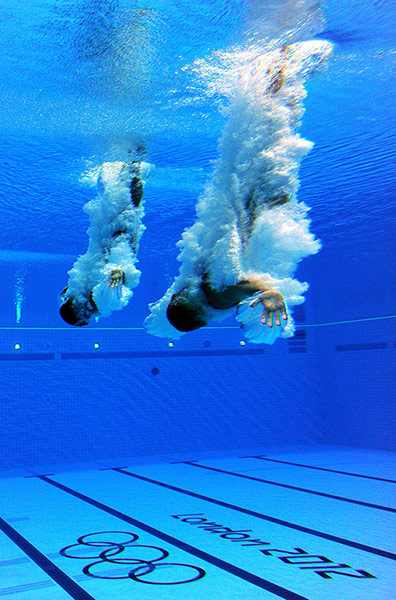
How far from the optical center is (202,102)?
4.75 m

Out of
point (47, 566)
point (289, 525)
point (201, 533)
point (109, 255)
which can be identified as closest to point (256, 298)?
point (109, 255)

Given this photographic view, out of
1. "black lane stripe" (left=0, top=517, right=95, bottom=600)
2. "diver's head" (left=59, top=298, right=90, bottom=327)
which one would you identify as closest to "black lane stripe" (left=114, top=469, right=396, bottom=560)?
"black lane stripe" (left=0, top=517, right=95, bottom=600)

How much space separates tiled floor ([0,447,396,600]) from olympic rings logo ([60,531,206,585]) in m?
0.01

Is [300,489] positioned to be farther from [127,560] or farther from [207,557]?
[127,560]

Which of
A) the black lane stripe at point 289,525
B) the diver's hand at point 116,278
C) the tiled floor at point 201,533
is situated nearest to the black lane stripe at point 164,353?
the tiled floor at point 201,533

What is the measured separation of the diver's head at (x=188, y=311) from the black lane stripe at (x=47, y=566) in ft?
7.96

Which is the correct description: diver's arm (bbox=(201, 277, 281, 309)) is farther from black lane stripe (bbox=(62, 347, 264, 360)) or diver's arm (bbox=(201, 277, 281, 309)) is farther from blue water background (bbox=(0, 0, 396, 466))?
black lane stripe (bbox=(62, 347, 264, 360))

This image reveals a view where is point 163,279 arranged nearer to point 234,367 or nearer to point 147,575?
point 234,367

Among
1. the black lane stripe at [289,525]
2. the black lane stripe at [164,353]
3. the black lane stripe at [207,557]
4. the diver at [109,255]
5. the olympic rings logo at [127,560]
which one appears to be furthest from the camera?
the black lane stripe at [164,353]

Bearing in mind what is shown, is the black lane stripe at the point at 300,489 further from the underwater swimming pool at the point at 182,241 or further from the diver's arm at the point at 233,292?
the diver's arm at the point at 233,292

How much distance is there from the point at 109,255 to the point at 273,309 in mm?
2150

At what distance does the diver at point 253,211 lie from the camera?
3.75 m

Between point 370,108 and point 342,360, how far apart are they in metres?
10.8

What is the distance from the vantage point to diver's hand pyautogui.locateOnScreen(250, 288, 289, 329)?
324cm
